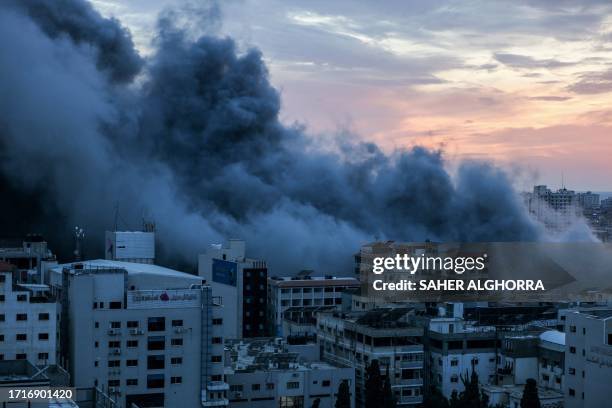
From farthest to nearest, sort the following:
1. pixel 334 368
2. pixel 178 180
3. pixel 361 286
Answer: pixel 178 180
pixel 361 286
pixel 334 368

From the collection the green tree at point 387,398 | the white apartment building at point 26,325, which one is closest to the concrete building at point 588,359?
the green tree at point 387,398

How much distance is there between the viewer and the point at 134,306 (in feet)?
59.4

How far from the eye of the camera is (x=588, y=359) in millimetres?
17734

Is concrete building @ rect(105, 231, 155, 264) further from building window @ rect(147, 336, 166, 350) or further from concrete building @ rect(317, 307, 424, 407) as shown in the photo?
building window @ rect(147, 336, 166, 350)

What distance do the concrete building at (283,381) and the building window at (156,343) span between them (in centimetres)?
141

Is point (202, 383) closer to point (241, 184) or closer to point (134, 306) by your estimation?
point (134, 306)

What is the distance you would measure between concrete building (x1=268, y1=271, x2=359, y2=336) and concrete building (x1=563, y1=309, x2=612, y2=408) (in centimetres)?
1138

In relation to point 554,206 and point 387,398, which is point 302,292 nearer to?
point 387,398

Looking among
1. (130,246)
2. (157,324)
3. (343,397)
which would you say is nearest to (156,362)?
(157,324)

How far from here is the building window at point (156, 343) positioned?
18.0 metres

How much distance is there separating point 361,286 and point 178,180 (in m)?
12.9

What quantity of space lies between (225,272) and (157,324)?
36.2 feet

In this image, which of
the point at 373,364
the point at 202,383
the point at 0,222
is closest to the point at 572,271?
the point at 373,364

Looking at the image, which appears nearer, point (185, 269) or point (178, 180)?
point (185, 269)
